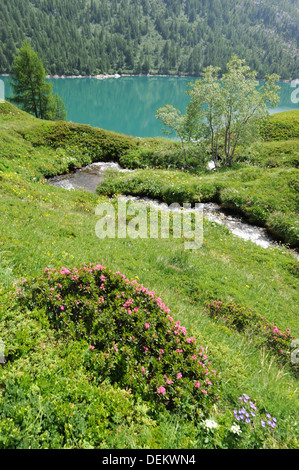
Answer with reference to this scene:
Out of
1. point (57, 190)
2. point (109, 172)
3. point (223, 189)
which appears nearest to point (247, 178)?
point (223, 189)

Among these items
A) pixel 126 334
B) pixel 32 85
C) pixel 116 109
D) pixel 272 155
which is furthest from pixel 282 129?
pixel 116 109

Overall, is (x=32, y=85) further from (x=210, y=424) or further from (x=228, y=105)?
(x=210, y=424)

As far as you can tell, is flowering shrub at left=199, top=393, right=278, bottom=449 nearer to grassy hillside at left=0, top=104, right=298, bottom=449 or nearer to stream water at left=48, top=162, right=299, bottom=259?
grassy hillside at left=0, top=104, right=298, bottom=449

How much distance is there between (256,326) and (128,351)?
5.53m

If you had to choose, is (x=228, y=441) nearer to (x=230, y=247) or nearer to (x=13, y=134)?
(x=230, y=247)

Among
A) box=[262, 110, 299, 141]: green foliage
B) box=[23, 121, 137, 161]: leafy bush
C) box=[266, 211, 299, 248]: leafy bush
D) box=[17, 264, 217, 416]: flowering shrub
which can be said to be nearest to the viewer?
box=[17, 264, 217, 416]: flowering shrub

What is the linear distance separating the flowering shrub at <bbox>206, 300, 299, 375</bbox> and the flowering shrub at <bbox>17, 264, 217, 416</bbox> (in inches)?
137

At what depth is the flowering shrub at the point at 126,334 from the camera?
14.5ft

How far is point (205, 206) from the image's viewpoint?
21172mm

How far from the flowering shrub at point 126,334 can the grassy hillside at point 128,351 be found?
0.02 metres

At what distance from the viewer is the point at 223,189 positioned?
71.2 feet

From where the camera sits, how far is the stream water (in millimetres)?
17547

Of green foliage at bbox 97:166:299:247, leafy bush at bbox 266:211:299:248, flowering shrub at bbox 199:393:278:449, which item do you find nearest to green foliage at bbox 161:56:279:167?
green foliage at bbox 97:166:299:247

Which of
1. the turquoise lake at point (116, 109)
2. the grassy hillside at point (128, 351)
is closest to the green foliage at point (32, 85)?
the turquoise lake at point (116, 109)
